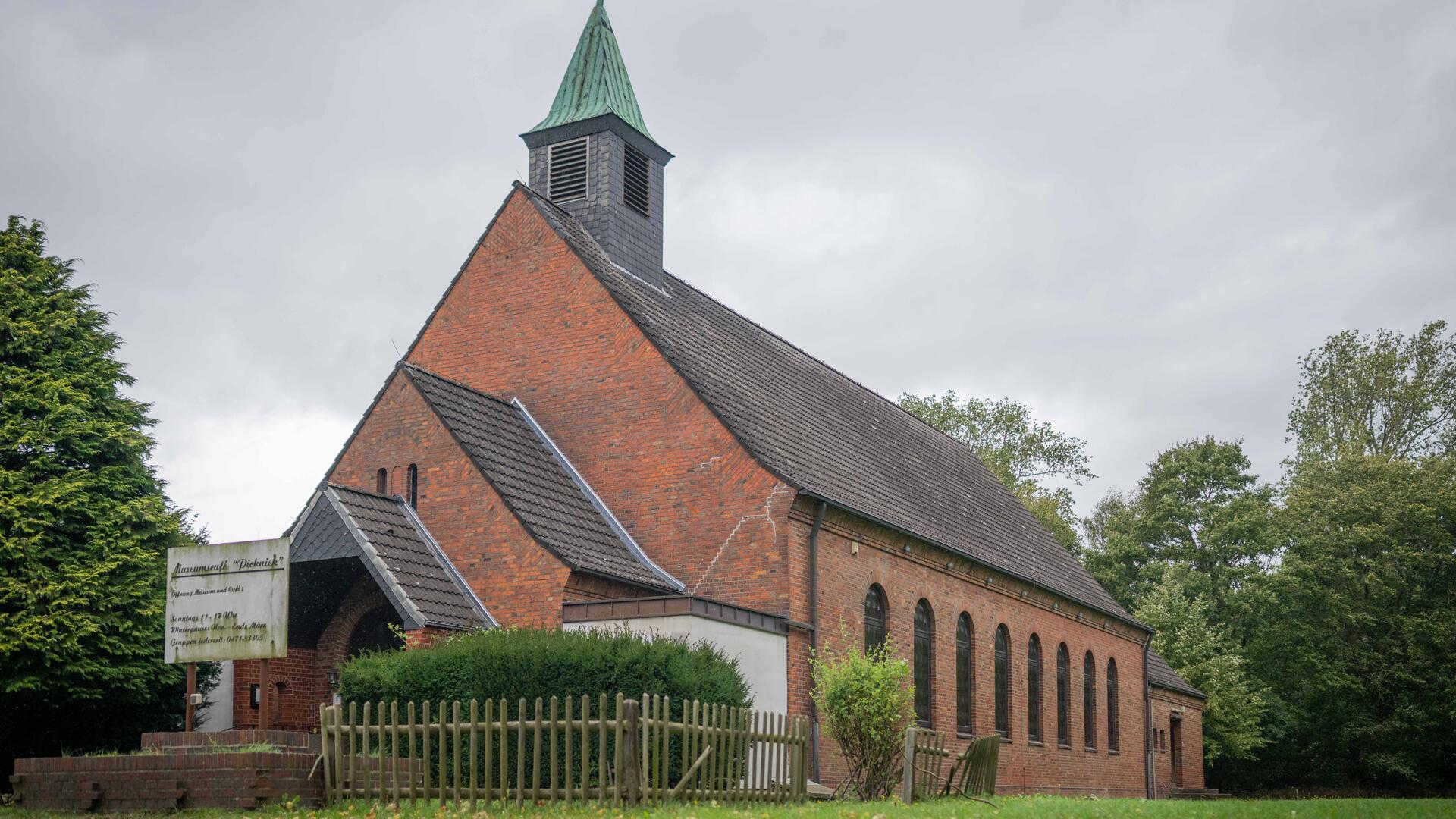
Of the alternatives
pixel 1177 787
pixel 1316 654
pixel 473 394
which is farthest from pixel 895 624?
pixel 1316 654

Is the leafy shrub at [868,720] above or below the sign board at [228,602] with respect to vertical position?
below

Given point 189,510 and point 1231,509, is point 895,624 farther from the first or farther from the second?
point 1231,509

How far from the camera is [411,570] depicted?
20.6 metres

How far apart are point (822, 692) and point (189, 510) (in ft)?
44.4

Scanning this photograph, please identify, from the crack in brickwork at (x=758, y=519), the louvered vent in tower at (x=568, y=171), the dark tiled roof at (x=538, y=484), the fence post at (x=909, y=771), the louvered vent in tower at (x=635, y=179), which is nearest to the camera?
the fence post at (x=909, y=771)

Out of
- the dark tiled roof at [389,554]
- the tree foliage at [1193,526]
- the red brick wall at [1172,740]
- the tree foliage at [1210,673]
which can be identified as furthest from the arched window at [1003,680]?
the tree foliage at [1193,526]

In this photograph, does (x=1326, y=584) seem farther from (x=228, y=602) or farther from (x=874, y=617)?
(x=228, y=602)

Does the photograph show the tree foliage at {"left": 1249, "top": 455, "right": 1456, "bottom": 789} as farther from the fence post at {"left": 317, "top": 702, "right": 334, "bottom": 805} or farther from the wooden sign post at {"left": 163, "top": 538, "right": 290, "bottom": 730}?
the fence post at {"left": 317, "top": 702, "right": 334, "bottom": 805}

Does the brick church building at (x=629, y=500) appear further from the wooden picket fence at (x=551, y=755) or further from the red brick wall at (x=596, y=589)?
the wooden picket fence at (x=551, y=755)

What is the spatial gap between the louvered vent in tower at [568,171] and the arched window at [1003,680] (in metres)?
12.8

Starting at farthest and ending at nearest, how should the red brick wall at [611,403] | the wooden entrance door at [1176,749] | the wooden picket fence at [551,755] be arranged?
the wooden entrance door at [1176,749], the red brick wall at [611,403], the wooden picket fence at [551,755]

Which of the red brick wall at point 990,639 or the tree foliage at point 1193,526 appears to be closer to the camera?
the red brick wall at point 990,639

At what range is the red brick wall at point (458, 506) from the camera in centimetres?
2088

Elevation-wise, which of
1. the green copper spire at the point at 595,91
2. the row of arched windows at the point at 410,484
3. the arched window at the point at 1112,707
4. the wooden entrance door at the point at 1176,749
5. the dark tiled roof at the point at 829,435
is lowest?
the wooden entrance door at the point at 1176,749
